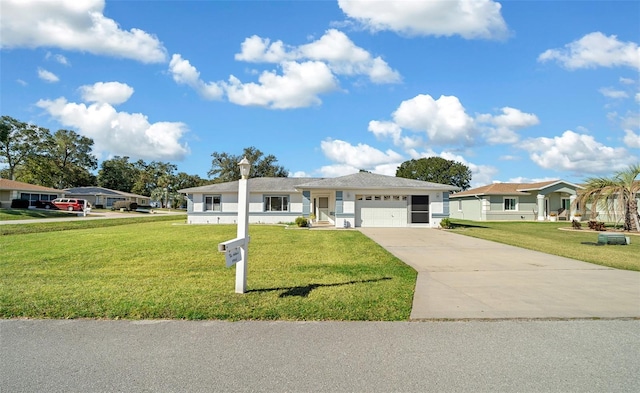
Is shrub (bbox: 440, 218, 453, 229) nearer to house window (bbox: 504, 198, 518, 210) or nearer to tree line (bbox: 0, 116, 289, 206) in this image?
house window (bbox: 504, 198, 518, 210)

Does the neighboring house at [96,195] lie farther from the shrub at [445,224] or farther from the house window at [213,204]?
the shrub at [445,224]

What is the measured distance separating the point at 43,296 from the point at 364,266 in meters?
6.36

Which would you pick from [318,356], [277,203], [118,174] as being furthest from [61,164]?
[318,356]

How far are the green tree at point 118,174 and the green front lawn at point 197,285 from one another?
219 ft

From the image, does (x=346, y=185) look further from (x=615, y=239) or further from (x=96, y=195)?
(x=96, y=195)

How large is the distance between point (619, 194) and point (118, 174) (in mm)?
76106

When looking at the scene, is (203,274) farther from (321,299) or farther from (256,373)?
(256,373)

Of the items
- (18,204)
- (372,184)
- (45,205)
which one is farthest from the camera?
(45,205)

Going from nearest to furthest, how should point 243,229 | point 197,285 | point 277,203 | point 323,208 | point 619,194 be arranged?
point 243,229 < point 197,285 < point 619,194 < point 323,208 < point 277,203

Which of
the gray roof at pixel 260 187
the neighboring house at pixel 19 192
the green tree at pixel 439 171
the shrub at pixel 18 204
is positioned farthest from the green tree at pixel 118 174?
the green tree at pixel 439 171

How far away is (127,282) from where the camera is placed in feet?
22.1

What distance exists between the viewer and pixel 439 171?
63031 mm

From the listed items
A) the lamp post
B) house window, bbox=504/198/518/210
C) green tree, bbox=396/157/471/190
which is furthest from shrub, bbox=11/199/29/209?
green tree, bbox=396/157/471/190

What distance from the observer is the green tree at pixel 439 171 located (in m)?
62.8
